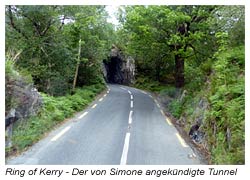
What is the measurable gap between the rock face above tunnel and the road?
24.9 m

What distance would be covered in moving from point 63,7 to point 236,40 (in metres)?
9.34

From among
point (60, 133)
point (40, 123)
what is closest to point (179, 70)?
point (60, 133)

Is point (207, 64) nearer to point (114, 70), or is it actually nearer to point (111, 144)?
point (111, 144)

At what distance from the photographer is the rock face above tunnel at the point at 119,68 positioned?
38.0 metres

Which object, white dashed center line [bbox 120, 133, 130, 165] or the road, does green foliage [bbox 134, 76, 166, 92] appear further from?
white dashed center line [bbox 120, 133, 130, 165]

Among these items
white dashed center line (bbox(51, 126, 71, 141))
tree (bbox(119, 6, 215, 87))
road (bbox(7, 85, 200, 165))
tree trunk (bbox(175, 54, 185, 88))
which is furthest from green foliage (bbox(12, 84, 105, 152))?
tree trunk (bbox(175, 54, 185, 88))

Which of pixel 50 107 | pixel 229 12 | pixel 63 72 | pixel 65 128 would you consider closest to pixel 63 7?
pixel 63 72

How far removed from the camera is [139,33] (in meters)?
18.5

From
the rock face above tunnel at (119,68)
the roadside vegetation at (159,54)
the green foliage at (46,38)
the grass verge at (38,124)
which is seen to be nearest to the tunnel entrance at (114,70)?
the rock face above tunnel at (119,68)

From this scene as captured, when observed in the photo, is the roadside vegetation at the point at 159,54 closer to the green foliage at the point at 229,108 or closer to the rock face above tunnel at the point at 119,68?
the green foliage at the point at 229,108

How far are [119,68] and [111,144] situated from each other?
1259 inches

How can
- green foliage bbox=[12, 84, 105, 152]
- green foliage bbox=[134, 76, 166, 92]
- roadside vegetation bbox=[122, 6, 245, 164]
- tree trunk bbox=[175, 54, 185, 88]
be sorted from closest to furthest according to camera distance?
roadside vegetation bbox=[122, 6, 245, 164] → green foliage bbox=[12, 84, 105, 152] → tree trunk bbox=[175, 54, 185, 88] → green foliage bbox=[134, 76, 166, 92]

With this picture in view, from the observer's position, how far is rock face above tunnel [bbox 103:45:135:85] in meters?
38.0
